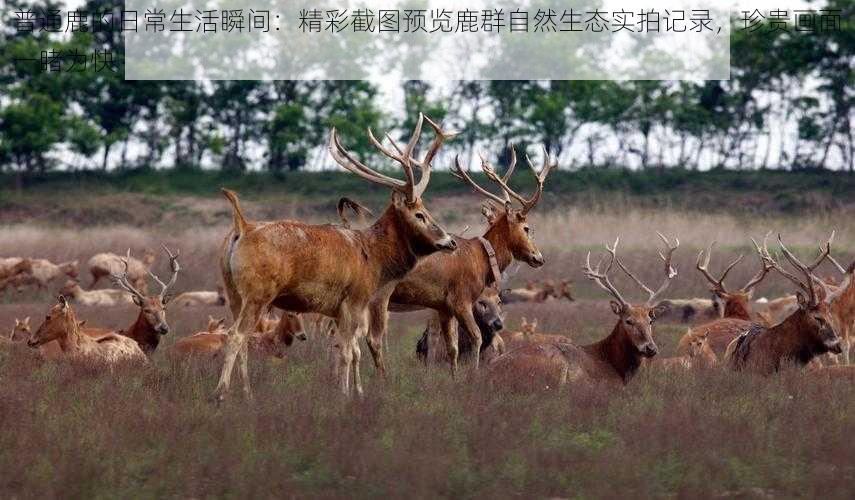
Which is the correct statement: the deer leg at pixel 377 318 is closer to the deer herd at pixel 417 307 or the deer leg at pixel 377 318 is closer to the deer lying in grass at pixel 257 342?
the deer herd at pixel 417 307

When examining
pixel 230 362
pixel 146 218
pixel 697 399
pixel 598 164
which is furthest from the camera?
pixel 598 164

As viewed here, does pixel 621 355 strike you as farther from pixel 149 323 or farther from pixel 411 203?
pixel 149 323

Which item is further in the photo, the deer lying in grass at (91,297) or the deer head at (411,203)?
the deer lying in grass at (91,297)

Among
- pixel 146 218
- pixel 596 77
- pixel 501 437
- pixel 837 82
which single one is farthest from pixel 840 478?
pixel 596 77

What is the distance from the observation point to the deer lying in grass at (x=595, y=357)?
1209cm

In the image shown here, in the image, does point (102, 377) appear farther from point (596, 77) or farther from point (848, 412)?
point (596, 77)

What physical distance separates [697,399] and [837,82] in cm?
4309

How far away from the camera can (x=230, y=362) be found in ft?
34.1

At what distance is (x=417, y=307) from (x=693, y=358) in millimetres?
2915

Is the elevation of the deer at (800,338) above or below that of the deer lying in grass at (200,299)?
above

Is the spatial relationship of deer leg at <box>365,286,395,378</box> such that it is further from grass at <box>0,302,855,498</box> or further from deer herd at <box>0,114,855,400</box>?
grass at <box>0,302,855,498</box>

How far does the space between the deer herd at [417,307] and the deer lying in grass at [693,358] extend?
3 centimetres

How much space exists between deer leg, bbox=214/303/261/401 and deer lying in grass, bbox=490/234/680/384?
2.41 m

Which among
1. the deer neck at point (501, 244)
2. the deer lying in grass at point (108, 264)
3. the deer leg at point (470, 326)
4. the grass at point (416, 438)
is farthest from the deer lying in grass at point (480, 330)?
the deer lying in grass at point (108, 264)
